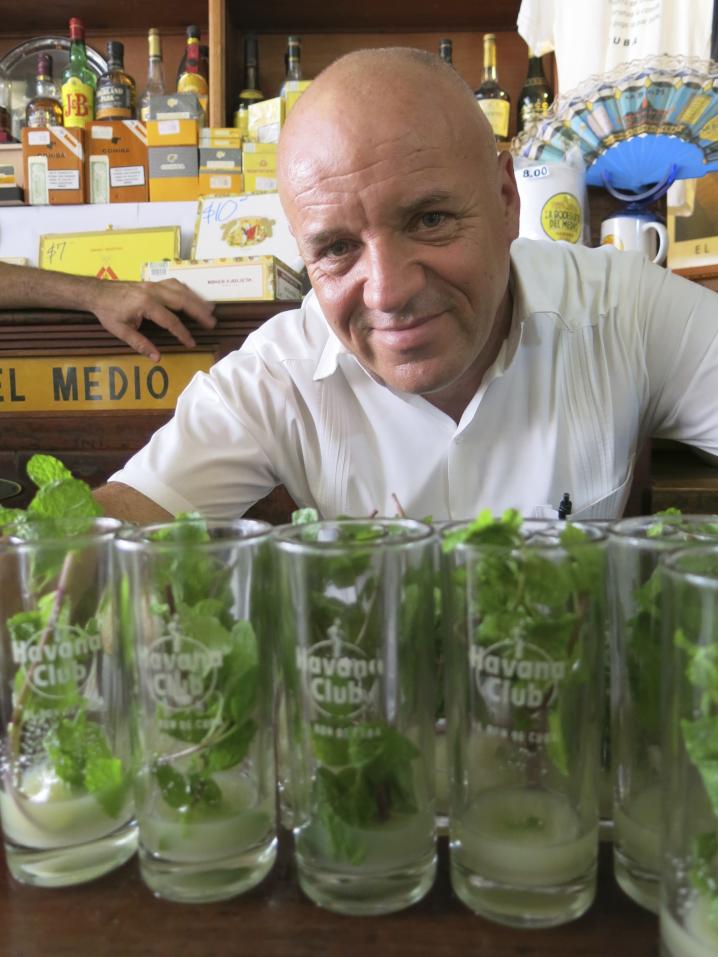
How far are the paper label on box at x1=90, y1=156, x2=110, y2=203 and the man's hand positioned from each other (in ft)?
1.98

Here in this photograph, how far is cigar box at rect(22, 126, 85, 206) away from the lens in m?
2.15

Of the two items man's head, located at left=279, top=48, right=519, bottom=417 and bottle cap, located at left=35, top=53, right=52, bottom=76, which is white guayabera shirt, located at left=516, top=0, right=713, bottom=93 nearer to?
man's head, located at left=279, top=48, right=519, bottom=417

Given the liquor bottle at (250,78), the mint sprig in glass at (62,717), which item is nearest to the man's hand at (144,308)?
the liquor bottle at (250,78)

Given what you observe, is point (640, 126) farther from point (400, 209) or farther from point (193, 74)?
point (193, 74)

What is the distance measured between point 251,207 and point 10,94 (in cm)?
102

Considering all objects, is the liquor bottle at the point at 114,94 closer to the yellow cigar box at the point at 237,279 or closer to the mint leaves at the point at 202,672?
the yellow cigar box at the point at 237,279

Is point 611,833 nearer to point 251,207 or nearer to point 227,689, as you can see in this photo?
point 227,689

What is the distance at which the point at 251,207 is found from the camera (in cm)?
200

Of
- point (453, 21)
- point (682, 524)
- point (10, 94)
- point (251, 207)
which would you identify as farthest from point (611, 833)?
point (10, 94)

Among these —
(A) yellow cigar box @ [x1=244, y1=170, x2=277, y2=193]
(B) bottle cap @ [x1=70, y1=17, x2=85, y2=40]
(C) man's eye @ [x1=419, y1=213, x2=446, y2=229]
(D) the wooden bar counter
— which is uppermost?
(B) bottle cap @ [x1=70, y1=17, x2=85, y2=40]

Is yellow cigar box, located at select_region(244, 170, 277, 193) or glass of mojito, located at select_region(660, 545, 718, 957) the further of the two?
yellow cigar box, located at select_region(244, 170, 277, 193)

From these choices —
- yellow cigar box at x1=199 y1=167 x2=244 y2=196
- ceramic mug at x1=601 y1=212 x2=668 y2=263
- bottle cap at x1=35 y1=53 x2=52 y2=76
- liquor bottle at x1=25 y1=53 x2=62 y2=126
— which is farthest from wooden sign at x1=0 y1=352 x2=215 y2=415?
bottle cap at x1=35 y1=53 x2=52 y2=76

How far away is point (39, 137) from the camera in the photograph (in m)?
2.15

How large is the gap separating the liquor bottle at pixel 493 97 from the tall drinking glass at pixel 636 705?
1924mm
